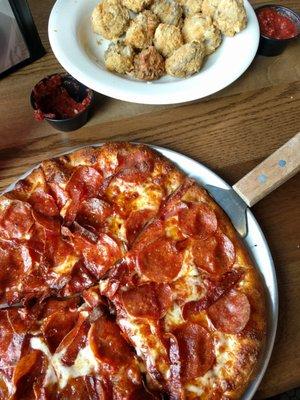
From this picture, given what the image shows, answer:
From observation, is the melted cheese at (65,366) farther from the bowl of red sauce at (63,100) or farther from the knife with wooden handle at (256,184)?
the bowl of red sauce at (63,100)

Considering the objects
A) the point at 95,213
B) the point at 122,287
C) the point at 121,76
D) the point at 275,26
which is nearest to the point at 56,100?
the point at 121,76

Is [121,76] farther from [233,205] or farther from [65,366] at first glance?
[65,366]

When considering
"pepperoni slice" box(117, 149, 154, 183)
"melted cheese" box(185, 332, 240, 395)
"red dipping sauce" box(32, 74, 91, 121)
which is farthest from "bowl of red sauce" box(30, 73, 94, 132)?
"melted cheese" box(185, 332, 240, 395)

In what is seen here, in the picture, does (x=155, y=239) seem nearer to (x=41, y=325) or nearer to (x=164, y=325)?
(x=164, y=325)

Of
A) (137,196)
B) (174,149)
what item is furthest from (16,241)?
(174,149)

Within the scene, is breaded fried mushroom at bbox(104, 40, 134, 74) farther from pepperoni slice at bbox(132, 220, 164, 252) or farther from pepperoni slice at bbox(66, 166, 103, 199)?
pepperoni slice at bbox(132, 220, 164, 252)

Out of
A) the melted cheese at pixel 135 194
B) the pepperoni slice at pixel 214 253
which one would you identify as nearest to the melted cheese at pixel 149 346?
the pepperoni slice at pixel 214 253
